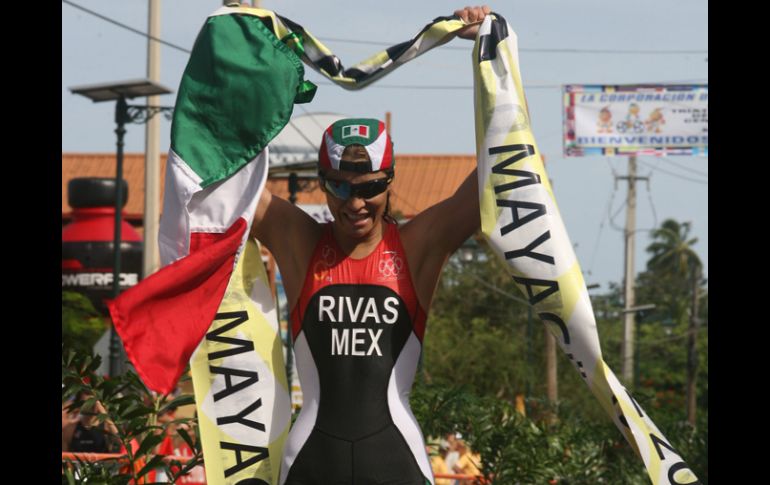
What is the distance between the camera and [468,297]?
126 ft

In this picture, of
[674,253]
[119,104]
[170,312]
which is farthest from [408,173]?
[170,312]

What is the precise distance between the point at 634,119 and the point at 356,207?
1252 inches

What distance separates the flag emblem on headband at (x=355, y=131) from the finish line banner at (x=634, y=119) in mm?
30528

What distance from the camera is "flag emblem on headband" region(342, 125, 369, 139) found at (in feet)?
15.5

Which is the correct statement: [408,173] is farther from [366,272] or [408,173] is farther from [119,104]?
[366,272]

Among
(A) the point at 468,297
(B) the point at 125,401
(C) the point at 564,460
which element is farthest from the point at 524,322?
(B) the point at 125,401

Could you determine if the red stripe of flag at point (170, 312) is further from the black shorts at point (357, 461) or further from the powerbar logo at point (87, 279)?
the powerbar logo at point (87, 279)

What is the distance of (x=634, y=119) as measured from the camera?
116ft

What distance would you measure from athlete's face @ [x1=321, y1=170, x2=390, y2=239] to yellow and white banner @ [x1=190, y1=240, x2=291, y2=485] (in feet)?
1.72

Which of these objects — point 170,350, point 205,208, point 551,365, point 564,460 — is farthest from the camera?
point 551,365

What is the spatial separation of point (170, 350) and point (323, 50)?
5.05 feet

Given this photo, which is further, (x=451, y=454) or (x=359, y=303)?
(x=451, y=454)

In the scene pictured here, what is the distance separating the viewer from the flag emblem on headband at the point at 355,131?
4734mm
